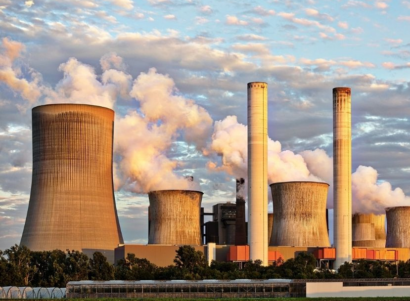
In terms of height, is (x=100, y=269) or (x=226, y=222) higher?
(x=226, y=222)

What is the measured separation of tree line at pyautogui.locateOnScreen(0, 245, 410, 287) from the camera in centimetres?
6100

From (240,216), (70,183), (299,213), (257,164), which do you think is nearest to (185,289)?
(70,183)

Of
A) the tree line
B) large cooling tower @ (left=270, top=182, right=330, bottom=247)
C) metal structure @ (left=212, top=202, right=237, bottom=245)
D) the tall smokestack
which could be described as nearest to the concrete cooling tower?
metal structure @ (left=212, top=202, right=237, bottom=245)

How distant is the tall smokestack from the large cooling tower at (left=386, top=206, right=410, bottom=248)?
14367 millimetres

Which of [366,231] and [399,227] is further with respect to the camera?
[366,231]

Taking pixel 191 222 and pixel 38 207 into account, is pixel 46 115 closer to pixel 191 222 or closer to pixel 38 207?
pixel 38 207

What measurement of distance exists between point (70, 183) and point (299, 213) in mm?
18974

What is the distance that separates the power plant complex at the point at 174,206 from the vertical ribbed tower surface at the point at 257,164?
77 mm

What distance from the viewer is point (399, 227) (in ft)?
271

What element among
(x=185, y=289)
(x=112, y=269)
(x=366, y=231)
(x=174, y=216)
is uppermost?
(x=174, y=216)

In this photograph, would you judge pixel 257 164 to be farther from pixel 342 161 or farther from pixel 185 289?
pixel 185 289

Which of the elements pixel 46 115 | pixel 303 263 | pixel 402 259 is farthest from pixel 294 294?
pixel 402 259

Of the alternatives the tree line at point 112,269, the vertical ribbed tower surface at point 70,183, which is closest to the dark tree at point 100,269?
the tree line at point 112,269

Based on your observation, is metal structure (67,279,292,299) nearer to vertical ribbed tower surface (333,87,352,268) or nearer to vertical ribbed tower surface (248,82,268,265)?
vertical ribbed tower surface (248,82,268,265)
